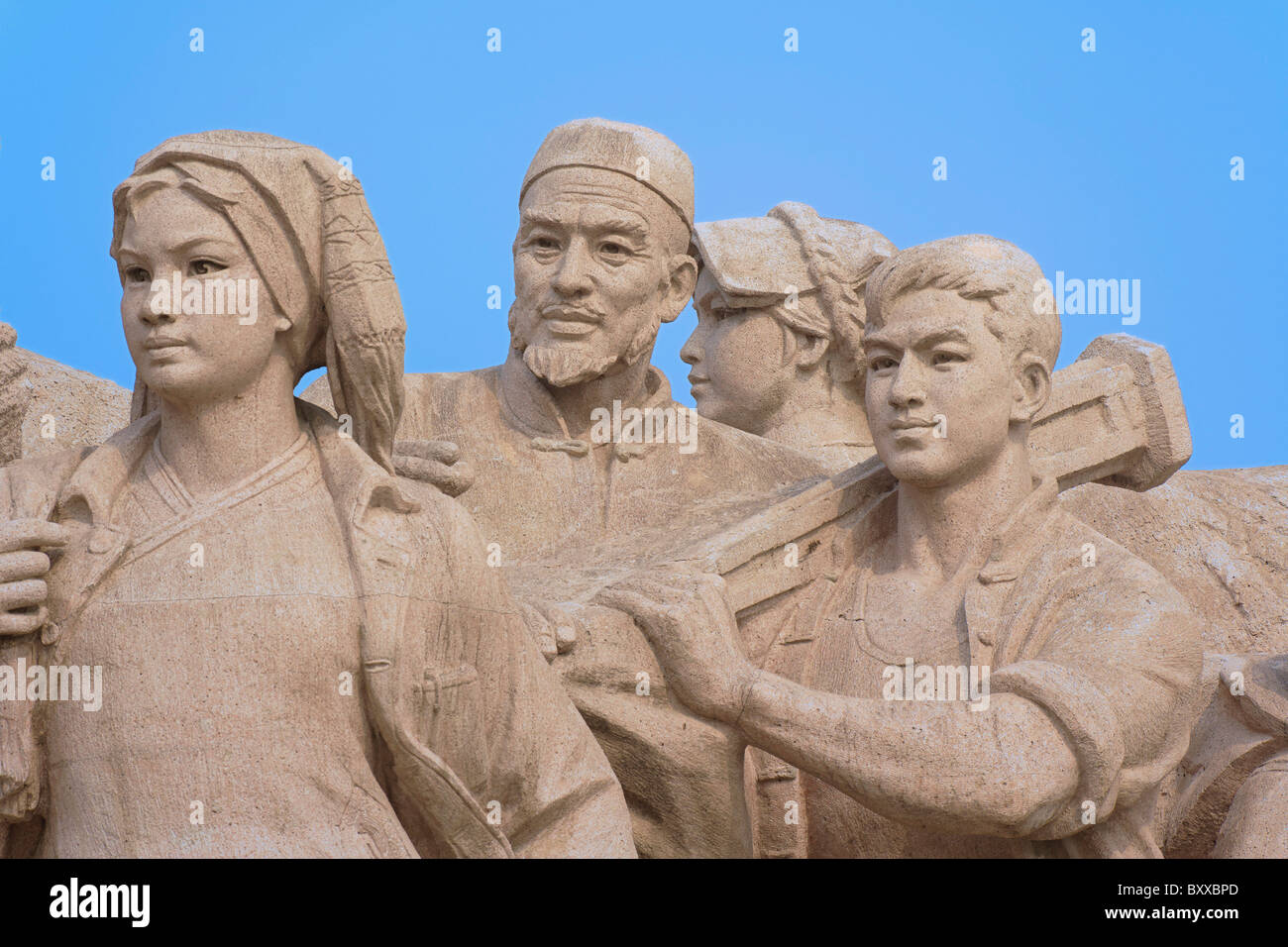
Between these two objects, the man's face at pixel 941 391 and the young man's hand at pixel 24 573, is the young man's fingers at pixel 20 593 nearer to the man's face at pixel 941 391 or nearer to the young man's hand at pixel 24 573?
the young man's hand at pixel 24 573

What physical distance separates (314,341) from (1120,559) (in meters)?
2.88

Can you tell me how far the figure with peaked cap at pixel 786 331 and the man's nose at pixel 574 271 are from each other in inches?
91.3

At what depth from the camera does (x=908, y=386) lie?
8.78 m

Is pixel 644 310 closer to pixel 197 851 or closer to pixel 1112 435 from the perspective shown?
pixel 1112 435

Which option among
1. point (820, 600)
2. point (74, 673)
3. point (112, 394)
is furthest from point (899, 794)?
point (112, 394)

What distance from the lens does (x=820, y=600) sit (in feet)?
29.9

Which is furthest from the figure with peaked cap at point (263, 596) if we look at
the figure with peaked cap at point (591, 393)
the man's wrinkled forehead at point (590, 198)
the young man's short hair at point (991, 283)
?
the man's wrinkled forehead at point (590, 198)

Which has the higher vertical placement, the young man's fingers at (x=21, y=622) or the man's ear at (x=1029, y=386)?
the man's ear at (x=1029, y=386)

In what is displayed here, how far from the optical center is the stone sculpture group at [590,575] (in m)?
7.04

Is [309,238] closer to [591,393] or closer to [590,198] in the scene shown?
[590,198]

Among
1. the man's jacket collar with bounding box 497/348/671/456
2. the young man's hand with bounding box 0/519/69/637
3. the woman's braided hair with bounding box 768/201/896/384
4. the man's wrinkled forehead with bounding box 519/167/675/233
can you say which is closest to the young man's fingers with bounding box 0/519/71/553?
the young man's hand with bounding box 0/519/69/637

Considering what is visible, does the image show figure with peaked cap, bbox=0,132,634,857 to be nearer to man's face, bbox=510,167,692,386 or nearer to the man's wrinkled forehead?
man's face, bbox=510,167,692,386

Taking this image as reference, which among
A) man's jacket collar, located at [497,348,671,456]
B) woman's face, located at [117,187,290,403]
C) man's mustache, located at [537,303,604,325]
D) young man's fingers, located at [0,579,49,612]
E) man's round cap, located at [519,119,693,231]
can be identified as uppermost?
man's round cap, located at [519,119,693,231]

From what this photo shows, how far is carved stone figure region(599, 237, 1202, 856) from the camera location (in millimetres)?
8125
